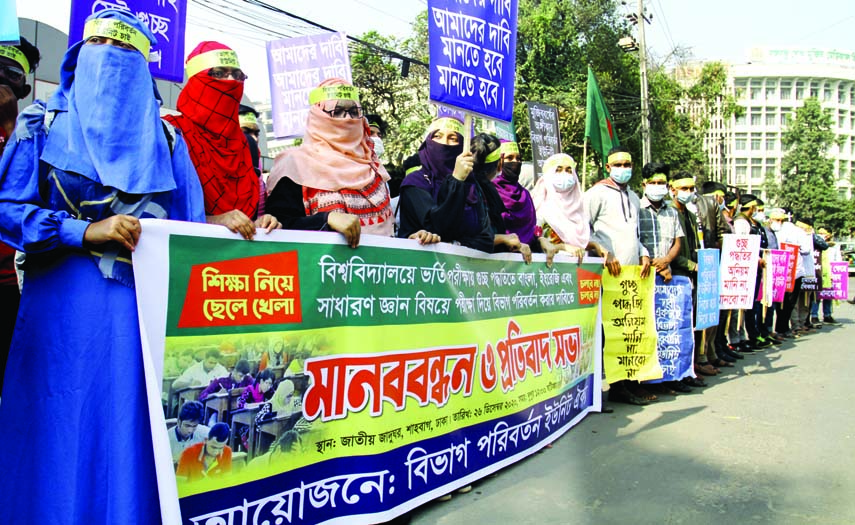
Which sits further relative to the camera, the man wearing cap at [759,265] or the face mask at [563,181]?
the man wearing cap at [759,265]

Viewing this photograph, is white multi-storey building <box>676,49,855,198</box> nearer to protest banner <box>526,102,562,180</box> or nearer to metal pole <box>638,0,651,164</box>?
metal pole <box>638,0,651,164</box>

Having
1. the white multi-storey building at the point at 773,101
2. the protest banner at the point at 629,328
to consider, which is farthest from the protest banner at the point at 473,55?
the white multi-storey building at the point at 773,101

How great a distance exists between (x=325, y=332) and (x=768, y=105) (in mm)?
114559

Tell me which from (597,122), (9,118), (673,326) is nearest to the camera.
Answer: (9,118)

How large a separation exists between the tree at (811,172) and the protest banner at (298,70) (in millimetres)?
52007

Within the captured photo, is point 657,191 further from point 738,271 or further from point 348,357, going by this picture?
point 348,357

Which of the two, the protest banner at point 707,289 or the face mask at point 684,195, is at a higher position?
the face mask at point 684,195

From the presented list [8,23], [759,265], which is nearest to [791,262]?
[759,265]

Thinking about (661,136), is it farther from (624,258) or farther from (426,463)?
(426,463)

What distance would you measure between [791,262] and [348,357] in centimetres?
931

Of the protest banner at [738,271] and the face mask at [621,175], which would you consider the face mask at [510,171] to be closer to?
the face mask at [621,175]

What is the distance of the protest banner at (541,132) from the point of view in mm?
11328

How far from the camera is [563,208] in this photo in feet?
18.1

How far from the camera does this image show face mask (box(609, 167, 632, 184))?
6012mm
